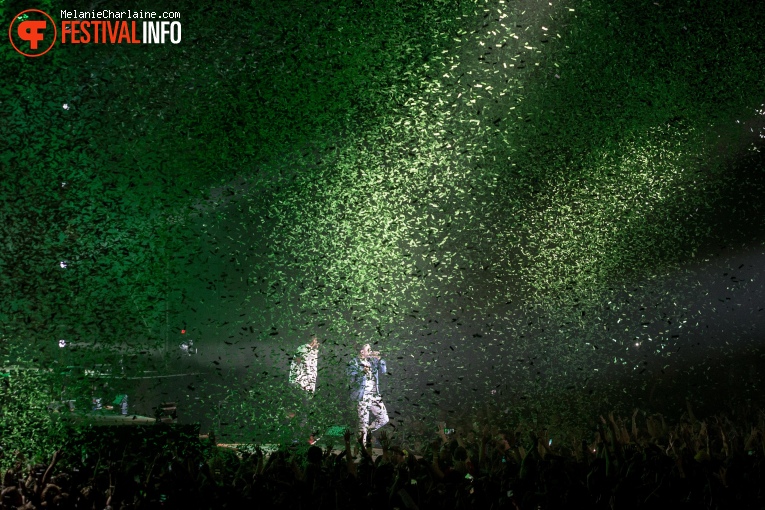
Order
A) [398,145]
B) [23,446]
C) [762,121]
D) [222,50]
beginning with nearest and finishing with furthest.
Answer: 1. [23,446]
2. [222,50]
3. [398,145]
4. [762,121]

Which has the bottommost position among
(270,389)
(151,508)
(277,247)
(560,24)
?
(151,508)

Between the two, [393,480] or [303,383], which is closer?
[393,480]

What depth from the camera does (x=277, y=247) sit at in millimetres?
3523

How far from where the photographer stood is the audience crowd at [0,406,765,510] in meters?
1.77

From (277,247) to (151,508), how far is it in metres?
1.88

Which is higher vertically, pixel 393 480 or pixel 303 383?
pixel 303 383

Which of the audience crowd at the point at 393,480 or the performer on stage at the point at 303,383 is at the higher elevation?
the performer on stage at the point at 303,383

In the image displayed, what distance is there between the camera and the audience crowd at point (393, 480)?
1.77m

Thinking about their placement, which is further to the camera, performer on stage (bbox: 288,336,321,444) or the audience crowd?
performer on stage (bbox: 288,336,321,444)

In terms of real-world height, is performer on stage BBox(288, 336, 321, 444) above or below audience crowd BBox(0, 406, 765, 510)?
above

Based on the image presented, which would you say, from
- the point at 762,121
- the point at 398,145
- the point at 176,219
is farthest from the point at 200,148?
the point at 762,121

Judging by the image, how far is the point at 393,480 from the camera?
1888 millimetres

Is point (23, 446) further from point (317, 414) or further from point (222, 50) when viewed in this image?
point (222, 50)

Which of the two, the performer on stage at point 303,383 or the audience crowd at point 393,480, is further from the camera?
the performer on stage at point 303,383
